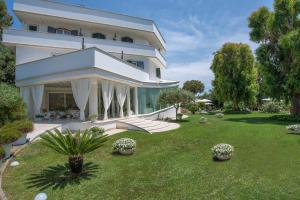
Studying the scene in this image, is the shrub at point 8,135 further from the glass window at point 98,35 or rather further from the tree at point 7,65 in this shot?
the glass window at point 98,35

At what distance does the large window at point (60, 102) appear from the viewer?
70.6ft

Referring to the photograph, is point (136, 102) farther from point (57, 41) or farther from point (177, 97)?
point (57, 41)

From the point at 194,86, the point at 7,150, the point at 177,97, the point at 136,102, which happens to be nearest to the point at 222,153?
the point at 7,150

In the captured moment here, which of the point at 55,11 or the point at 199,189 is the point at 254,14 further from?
the point at 199,189

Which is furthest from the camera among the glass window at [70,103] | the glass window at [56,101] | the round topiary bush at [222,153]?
the glass window at [70,103]

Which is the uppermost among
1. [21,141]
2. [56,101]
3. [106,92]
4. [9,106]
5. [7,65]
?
[7,65]

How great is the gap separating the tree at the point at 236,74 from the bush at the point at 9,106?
2817cm

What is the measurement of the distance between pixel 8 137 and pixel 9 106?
3.65 meters

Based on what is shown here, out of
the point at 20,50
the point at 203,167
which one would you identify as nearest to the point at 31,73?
the point at 20,50

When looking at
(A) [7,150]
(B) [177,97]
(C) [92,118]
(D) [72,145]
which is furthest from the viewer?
(B) [177,97]

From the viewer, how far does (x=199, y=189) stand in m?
6.64

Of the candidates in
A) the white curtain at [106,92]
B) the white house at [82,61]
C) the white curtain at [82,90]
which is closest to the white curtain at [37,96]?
the white house at [82,61]

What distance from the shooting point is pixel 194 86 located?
73.2 m

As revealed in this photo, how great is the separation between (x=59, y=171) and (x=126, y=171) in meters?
2.54
